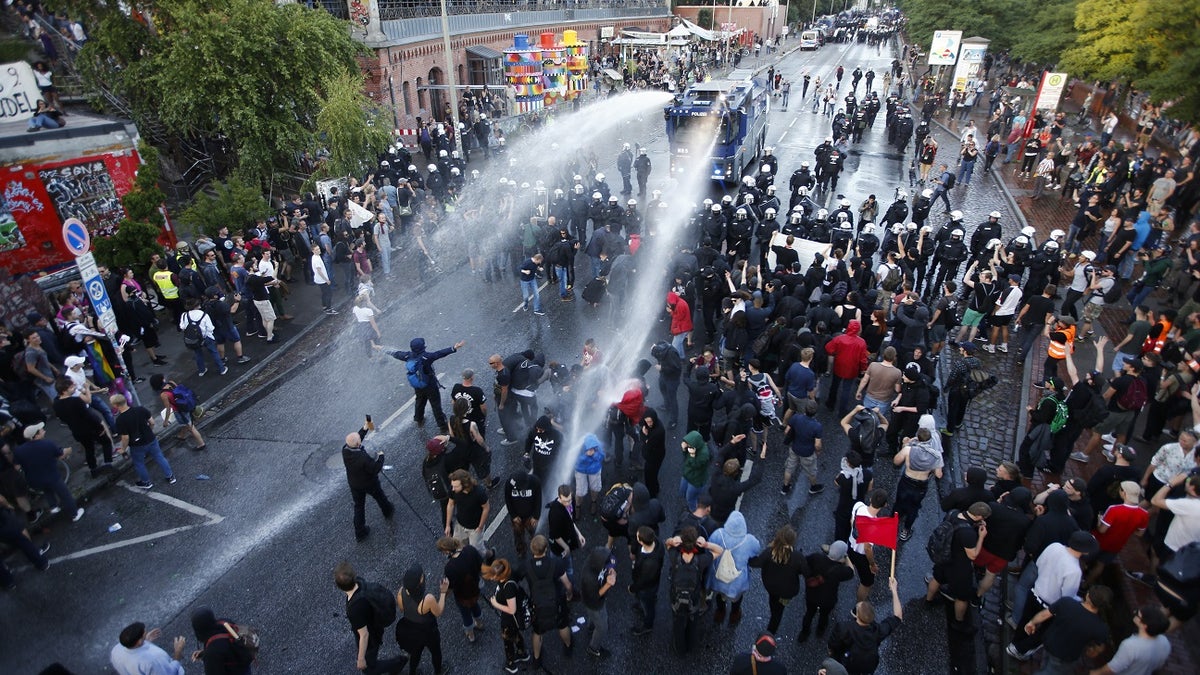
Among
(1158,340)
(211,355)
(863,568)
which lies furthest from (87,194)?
(1158,340)

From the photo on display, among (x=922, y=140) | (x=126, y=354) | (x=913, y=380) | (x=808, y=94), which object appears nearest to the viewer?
(x=913, y=380)

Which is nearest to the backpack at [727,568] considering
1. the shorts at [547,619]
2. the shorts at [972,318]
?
the shorts at [547,619]

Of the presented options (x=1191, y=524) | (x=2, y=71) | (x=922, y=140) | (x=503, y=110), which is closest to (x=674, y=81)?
(x=503, y=110)

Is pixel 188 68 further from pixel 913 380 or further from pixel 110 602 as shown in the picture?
pixel 913 380

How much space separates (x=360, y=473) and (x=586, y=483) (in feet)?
8.58

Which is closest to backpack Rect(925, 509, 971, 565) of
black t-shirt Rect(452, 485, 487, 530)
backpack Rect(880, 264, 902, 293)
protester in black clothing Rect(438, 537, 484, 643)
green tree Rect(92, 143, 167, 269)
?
protester in black clothing Rect(438, 537, 484, 643)

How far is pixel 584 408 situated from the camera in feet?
30.4

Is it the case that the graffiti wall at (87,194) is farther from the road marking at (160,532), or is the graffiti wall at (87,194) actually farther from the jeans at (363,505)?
the jeans at (363,505)

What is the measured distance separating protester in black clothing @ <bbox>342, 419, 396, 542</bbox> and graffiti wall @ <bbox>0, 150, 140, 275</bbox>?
11.8m

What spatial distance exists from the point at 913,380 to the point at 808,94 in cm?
3980

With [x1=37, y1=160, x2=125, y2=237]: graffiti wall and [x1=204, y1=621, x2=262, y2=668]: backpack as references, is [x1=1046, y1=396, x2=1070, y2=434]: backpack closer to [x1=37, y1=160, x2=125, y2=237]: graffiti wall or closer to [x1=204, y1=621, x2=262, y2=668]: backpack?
[x1=204, y1=621, x2=262, y2=668]: backpack

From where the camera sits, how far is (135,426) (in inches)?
337

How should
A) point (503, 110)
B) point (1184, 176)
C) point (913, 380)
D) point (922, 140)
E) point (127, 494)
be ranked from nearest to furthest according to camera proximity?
point (913, 380)
point (127, 494)
point (1184, 176)
point (922, 140)
point (503, 110)

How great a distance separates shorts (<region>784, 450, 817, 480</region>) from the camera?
27.3ft
